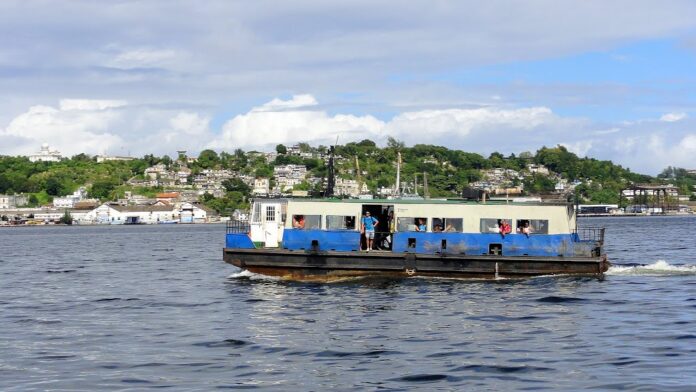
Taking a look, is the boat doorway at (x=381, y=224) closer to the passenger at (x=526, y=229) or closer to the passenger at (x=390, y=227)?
the passenger at (x=390, y=227)

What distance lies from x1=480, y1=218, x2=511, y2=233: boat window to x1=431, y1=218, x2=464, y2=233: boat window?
0.86 metres

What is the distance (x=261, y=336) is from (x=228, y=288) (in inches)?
531

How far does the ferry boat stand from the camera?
4109cm

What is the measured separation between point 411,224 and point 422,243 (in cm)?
106

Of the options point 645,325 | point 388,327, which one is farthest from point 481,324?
point 645,325

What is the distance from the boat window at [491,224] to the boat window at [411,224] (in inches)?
89.5

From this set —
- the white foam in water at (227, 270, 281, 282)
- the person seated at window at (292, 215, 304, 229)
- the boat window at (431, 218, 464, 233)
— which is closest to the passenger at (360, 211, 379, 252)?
the boat window at (431, 218, 464, 233)

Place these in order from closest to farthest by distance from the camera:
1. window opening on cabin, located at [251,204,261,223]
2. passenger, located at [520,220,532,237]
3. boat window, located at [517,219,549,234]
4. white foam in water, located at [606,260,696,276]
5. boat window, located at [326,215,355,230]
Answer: passenger, located at [520,220,532,237] < boat window, located at [517,219,549,234] < boat window, located at [326,215,355,230] < window opening on cabin, located at [251,204,261,223] < white foam in water, located at [606,260,696,276]

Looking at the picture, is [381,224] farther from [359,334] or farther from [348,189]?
[348,189]

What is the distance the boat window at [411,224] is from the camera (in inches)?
1660

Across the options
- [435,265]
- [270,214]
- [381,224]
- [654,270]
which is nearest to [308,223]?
[270,214]

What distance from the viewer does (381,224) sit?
43.0 m

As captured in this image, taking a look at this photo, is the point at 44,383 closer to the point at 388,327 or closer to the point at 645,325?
the point at 388,327

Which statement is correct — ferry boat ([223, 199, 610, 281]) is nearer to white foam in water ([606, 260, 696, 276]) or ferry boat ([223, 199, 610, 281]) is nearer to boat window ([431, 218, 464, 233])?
boat window ([431, 218, 464, 233])
